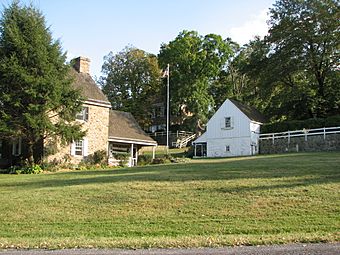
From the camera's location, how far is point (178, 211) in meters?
10.6

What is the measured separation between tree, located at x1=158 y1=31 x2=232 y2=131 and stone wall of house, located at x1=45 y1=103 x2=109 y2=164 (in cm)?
2099

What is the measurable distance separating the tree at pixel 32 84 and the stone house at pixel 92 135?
5.46 feet

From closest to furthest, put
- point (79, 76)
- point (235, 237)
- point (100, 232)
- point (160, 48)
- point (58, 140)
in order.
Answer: point (235, 237) < point (100, 232) < point (58, 140) < point (79, 76) < point (160, 48)

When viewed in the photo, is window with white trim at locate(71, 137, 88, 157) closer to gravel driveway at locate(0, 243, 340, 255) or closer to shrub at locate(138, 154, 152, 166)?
shrub at locate(138, 154, 152, 166)

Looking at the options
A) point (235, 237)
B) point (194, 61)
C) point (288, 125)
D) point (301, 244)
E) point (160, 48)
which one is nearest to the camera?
point (301, 244)

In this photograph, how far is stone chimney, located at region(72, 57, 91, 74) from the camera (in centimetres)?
3262

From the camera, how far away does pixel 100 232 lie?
29.9ft

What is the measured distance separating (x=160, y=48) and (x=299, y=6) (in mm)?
20603

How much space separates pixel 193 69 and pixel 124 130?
69.5 feet

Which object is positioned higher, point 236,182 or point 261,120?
point 261,120

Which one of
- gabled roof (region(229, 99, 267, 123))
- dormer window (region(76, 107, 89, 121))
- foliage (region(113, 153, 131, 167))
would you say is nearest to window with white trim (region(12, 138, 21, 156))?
dormer window (region(76, 107, 89, 121))

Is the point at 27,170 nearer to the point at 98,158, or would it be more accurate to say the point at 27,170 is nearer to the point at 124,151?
the point at 98,158

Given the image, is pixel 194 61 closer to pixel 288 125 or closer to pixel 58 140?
pixel 288 125

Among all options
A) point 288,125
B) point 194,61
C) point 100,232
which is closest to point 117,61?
point 194,61
